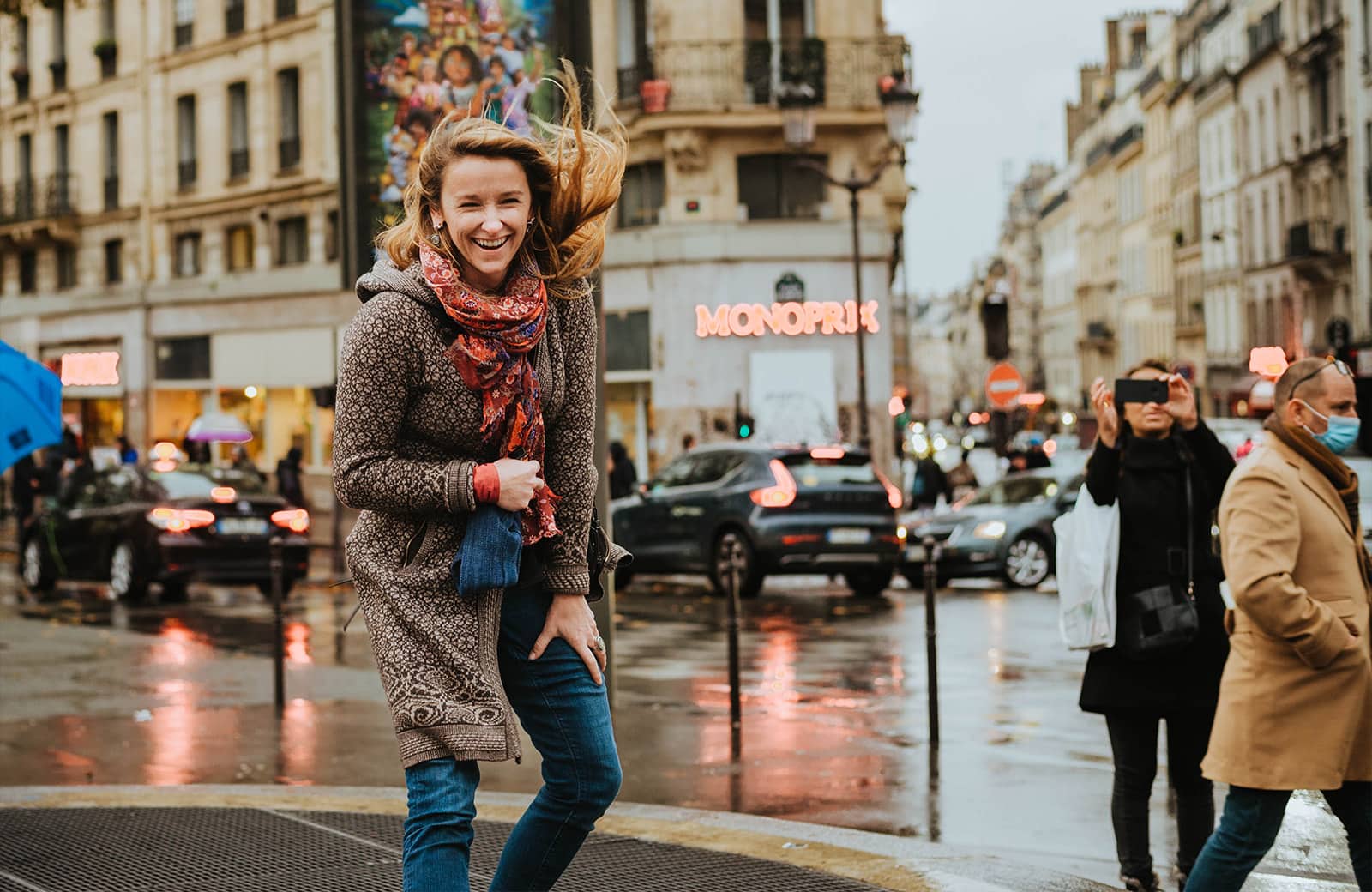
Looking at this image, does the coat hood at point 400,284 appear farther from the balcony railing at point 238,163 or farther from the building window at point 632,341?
the balcony railing at point 238,163

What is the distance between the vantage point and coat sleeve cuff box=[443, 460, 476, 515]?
3789 millimetres

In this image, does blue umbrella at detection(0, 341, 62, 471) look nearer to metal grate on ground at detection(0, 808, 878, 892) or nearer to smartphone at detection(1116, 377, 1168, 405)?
metal grate on ground at detection(0, 808, 878, 892)

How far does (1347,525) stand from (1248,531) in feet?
1.20

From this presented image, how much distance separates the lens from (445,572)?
151 inches

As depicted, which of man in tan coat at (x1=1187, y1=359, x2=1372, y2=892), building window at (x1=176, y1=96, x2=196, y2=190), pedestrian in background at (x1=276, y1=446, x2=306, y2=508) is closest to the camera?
man in tan coat at (x1=1187, y1=359, x2=1372, y2=892)

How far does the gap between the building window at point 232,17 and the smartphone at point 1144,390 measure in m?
39.7

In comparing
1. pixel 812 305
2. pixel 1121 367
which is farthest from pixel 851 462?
pixel 1121 367

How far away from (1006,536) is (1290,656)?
57.3 ft

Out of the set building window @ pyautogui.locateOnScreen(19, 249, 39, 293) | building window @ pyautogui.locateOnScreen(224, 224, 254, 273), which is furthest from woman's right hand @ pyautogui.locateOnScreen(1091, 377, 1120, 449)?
building window @ pyautogui.locateOnScreen(19, 249, 39, 293)

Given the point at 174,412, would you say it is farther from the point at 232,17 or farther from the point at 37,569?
the point at 37,569

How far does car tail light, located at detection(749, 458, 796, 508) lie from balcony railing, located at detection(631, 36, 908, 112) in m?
16.8

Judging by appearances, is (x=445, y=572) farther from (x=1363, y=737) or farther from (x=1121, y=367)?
(x=1121, y=367)

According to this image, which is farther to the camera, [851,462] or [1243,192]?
[1243,192]

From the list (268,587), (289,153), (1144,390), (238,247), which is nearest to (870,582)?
(268,587)
